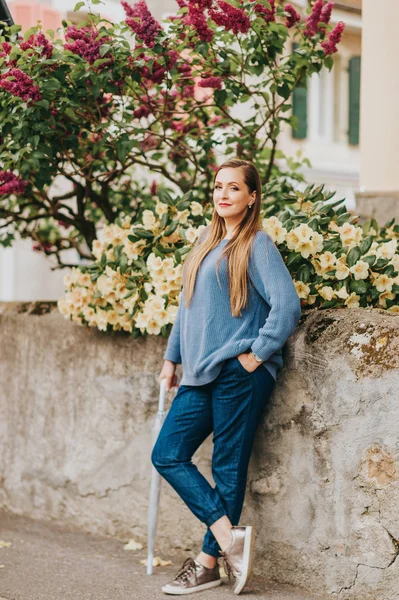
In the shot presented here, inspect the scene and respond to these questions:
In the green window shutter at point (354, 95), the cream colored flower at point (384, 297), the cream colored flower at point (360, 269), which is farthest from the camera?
the green window shutter at point (354, 95)

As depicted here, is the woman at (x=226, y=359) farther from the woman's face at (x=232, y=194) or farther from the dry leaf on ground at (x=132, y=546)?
the dry leaf on ground at (x=132, y=546)

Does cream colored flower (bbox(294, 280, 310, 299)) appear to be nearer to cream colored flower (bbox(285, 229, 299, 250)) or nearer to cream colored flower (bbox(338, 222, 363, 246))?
cream colored flower (bbox(285, 229, 299, 250))

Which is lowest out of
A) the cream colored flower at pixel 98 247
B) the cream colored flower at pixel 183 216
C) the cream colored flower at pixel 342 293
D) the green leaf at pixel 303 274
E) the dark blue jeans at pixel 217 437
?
the dark blue jeans at pixel 217 437

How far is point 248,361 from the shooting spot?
428 centimetres

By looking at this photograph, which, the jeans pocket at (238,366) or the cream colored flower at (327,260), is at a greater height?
the cream colored flower at (327,260)

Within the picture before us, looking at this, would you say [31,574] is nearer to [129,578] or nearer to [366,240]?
[129,578]

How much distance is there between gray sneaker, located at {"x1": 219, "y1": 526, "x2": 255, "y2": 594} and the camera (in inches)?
169

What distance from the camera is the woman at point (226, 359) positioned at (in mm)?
4277

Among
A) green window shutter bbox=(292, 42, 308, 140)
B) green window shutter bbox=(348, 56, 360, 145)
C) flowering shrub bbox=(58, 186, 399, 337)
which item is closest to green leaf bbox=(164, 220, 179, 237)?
flowering shrub bbox=(58, 186, 399, 337)

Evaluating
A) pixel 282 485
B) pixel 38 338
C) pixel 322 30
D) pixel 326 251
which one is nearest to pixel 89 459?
pixel 38 338

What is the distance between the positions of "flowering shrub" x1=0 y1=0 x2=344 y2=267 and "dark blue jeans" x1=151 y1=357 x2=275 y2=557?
1.66 meters

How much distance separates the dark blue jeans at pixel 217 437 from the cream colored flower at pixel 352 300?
60 centimetres

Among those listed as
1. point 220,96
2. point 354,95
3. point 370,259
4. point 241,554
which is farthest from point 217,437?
point 354,95

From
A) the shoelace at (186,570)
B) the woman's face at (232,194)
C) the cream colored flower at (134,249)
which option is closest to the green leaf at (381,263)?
the woman's face at (232,194)
